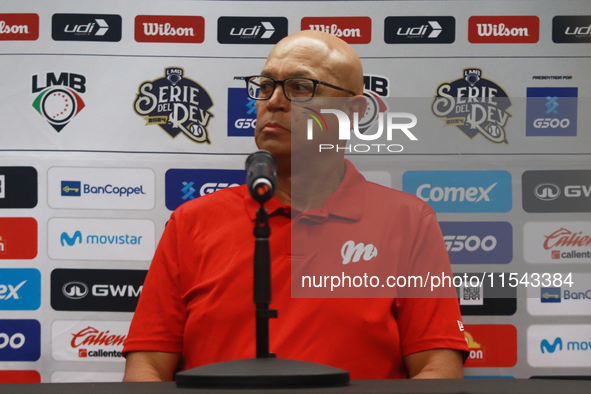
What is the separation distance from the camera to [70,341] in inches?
72.4

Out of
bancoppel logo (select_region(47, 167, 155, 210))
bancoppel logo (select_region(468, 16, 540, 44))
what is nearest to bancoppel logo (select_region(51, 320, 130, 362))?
bancoppel logo (select_region(47, 167, 155, 210))

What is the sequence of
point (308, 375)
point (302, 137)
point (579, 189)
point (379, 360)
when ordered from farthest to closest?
point (579, 189) → point (302, 137) → point (379, 360) → point (308, 375)

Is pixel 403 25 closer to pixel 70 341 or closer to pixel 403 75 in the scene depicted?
pixel 403 75

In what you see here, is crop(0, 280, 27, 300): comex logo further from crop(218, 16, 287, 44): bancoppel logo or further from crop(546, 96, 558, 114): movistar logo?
crop(546, 96, 558, 114): movistar logo

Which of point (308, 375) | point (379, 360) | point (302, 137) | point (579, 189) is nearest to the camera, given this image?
point (308, 375)

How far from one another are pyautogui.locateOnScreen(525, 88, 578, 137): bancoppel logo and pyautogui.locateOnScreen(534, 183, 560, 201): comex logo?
0.20 meters

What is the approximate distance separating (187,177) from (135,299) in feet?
1.64

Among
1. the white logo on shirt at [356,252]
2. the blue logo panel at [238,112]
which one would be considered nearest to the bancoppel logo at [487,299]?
the white logo on shirt at [356,252]

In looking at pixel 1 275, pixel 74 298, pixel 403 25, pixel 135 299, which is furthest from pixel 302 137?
pixel 1 275

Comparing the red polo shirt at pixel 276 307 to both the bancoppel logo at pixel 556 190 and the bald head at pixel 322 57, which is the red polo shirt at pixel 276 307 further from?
the bancoppel logo at pixel 556 190

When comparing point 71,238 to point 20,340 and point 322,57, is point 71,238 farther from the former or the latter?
point 322,57

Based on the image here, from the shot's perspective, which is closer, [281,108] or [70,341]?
[281,108]

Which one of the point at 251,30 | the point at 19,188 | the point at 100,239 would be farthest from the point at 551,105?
the point at 19,188

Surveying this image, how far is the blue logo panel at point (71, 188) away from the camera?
1.85 m
